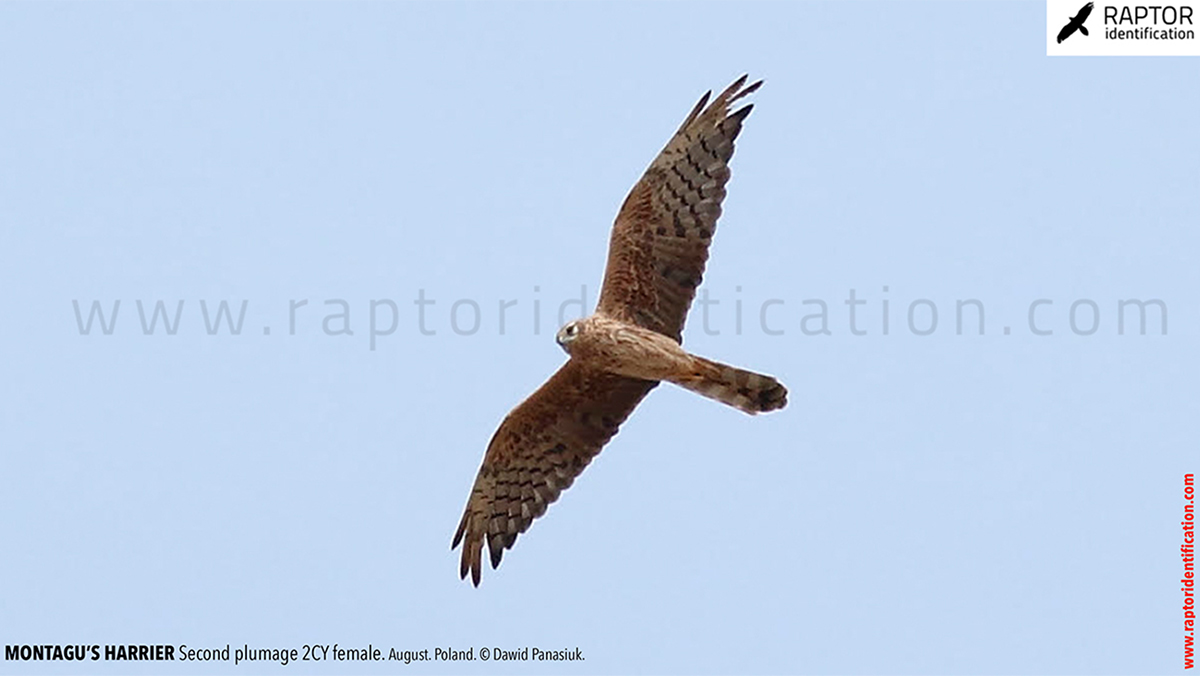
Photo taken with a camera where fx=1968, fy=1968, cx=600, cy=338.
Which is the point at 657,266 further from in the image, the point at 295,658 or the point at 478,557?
the point at 295,658

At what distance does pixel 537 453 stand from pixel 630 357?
1169 millimetres

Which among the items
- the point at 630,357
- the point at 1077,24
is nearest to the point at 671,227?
the point at 630,357

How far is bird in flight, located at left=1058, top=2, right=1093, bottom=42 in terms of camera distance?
1436 centimetres

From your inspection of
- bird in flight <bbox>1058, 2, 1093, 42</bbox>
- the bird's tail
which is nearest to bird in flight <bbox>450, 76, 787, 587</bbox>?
the bird's tail

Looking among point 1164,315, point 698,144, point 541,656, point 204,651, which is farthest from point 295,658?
point 1164,315

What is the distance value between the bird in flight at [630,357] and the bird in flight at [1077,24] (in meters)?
2.79

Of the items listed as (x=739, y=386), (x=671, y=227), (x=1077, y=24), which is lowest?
(x=739, y=386)

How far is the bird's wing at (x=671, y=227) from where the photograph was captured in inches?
498

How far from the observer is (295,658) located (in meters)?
12.1

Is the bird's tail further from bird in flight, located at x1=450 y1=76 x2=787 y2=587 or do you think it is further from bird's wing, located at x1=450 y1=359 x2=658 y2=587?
bird's wing, located at x1=450 y1=359 x2=658 y2=587

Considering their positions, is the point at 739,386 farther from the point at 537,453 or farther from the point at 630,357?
the point at 537,453

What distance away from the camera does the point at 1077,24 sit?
47.3ft

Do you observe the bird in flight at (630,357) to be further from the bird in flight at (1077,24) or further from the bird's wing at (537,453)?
the bird in flight at (1077,24)

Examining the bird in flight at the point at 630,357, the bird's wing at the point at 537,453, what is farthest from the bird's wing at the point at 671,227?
the bird's wing at the point at 537,453
